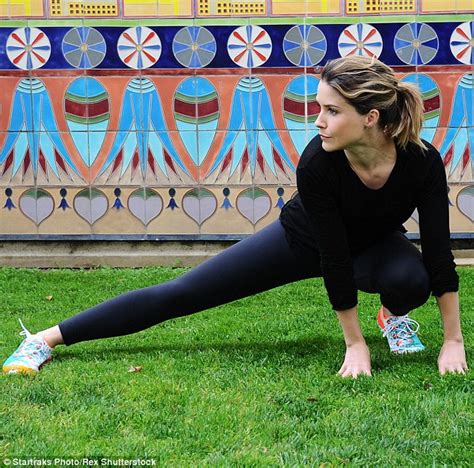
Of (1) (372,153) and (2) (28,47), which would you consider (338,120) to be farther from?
(2) (28,47)

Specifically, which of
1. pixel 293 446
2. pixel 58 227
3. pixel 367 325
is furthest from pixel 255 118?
pixel 293 446

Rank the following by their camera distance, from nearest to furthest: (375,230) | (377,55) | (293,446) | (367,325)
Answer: (293,446) < (375,230) < (367,325) < (377,55)

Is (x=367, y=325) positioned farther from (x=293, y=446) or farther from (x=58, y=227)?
(x=58, y=227)

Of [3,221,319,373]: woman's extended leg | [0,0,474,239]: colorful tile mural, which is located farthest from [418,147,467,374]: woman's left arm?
[0,0,474,239]: colorful tile mural

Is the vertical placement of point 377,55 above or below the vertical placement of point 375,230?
above

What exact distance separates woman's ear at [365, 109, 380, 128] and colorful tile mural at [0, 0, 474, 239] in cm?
294

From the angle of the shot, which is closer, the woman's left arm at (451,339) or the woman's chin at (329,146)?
the woman's chin at (329,146)

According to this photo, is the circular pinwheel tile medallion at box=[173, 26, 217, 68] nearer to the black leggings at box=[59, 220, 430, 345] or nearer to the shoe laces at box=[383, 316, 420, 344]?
the black leggings at box=[59, 220, 430, 345]

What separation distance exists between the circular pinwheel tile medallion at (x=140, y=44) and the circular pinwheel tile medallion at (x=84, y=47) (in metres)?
0.15

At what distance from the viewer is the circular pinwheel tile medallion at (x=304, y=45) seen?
241 inches

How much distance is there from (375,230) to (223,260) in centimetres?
69

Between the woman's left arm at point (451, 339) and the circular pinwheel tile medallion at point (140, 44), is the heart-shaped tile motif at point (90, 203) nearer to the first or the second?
the circular pinwheel tile medallion at point (140, 44)

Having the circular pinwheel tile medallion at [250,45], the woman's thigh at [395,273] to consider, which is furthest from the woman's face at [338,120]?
the circular pinwheel tile medallion at [250,45]

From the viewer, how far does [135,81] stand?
20.3ft
